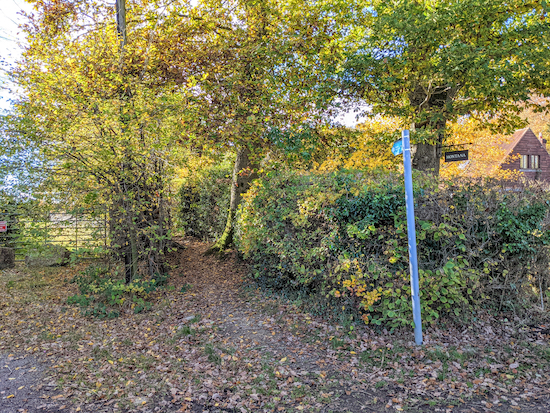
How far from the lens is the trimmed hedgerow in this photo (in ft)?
17.3

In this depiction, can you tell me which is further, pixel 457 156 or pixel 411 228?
pixel 457 156

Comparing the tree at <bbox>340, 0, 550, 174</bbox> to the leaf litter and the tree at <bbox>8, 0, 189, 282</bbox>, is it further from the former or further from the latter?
the tree at <bbox>8, 0, 189, 282</bbox>

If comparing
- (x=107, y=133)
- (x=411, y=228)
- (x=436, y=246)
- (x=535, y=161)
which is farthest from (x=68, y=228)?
(x=535, y=161)

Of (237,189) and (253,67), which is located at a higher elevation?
(253,67)

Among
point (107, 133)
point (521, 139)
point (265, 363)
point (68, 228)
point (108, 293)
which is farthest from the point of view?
point (521, 139)

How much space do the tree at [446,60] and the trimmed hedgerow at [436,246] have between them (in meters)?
1.75

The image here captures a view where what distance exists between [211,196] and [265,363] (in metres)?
9.09

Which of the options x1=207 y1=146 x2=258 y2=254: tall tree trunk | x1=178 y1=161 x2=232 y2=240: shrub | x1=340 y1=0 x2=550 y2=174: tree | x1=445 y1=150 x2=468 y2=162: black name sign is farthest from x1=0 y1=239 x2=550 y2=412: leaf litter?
x1=178 y1=161 x2=232 y2=240: shrub

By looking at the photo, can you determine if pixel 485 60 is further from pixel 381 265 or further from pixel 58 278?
pixel 58 278

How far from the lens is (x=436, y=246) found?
5457 mm

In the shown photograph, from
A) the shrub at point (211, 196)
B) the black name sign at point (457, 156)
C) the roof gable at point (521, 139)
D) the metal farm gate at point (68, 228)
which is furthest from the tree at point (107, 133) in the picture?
the roof gable at point (521, 139)

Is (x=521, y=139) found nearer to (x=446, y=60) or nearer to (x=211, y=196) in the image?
(x=446, y=60)

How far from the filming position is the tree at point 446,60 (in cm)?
752

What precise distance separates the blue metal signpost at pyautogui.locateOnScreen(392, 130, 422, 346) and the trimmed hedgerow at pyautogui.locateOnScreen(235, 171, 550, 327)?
24 centimetres
